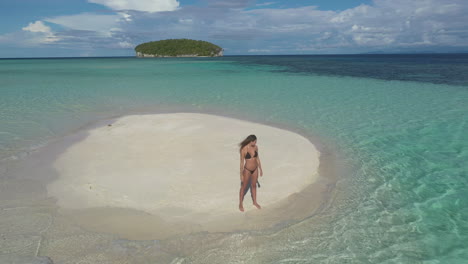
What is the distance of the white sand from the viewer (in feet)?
24.0

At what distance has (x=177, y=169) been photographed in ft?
30.3

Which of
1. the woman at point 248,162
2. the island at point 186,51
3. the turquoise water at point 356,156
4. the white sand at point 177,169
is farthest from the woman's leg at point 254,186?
the island at point 186,51

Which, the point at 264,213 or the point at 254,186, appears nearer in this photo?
the point at 264,213

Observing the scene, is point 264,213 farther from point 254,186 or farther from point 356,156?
point 356,156

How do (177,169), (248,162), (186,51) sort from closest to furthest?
(248,162)
(177,169)
(186,51)

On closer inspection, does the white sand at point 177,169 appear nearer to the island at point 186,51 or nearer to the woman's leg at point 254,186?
the woman's leg at point 254,186

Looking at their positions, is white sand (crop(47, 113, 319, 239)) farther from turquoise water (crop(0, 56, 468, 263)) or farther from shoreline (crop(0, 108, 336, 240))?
turquoise water (crop(0, 56, 468, 263))

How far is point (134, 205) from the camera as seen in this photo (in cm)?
720

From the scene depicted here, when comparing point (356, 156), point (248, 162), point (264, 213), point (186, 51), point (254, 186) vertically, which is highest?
point (186, 51)

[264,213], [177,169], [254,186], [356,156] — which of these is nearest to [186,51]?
[356,156]

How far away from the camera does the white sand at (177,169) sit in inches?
288

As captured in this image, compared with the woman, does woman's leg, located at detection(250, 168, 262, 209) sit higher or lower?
lower

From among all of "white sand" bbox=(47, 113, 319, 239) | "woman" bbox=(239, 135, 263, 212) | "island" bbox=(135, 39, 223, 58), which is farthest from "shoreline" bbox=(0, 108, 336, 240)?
"island" bbox=(135, 39, 223, 58)

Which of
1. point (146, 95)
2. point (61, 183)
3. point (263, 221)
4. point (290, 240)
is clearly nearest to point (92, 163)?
point (61, 183)
